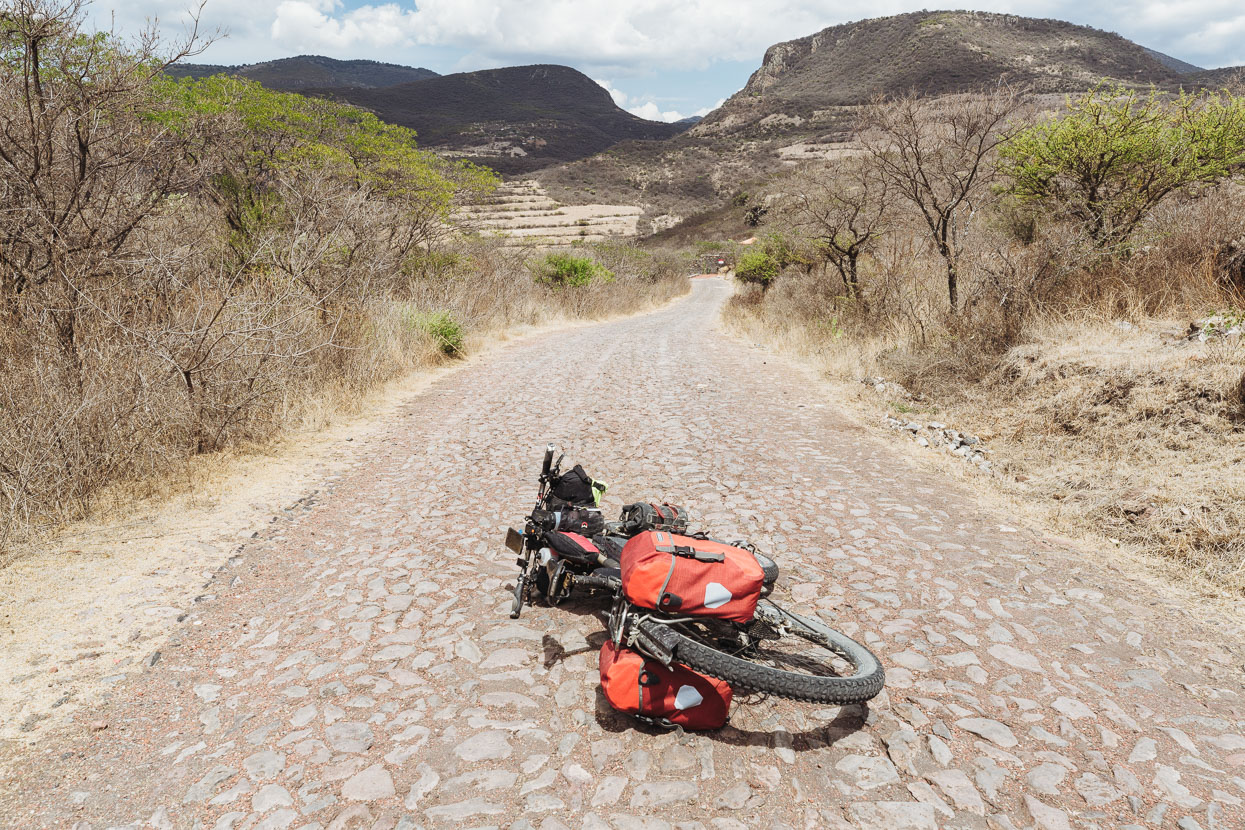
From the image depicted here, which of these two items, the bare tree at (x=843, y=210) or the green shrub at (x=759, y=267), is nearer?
the bare tree at (x=843, y=210)

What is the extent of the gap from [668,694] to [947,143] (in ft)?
32.7

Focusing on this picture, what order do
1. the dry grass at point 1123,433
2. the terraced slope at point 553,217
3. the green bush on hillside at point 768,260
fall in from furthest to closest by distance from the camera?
the terraced slope at point 553,217 → the green bush on hillside at point 768,260 → the dry grass at point 1123,433

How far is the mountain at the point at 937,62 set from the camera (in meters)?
67.1

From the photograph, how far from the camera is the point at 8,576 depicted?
3.80 meters

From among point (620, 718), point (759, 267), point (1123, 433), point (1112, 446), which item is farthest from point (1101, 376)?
point (759, 267)

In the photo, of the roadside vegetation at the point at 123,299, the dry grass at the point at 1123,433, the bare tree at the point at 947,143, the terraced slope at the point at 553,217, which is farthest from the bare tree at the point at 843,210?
the terraced slope at the point at 553,217

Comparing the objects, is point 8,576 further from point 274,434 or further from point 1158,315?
point 1158,315

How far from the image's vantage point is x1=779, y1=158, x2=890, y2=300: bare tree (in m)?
12.9

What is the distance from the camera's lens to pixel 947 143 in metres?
9.51

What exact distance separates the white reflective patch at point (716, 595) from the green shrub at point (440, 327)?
11.0 meters

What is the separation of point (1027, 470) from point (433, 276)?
47.3 ft

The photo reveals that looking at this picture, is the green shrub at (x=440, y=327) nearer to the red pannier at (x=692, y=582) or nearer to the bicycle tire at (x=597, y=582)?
the bicycle tire at (x=597, y=582)

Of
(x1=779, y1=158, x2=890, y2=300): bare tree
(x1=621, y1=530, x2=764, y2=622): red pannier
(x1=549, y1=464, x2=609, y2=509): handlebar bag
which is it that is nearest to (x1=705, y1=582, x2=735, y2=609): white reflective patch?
(x1=621, y1=530, x2=764, y2=622): red pannier

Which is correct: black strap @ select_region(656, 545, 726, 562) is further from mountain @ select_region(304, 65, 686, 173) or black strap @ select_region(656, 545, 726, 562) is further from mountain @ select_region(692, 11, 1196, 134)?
mountain @ select_region(304, 65, 686, 173)
